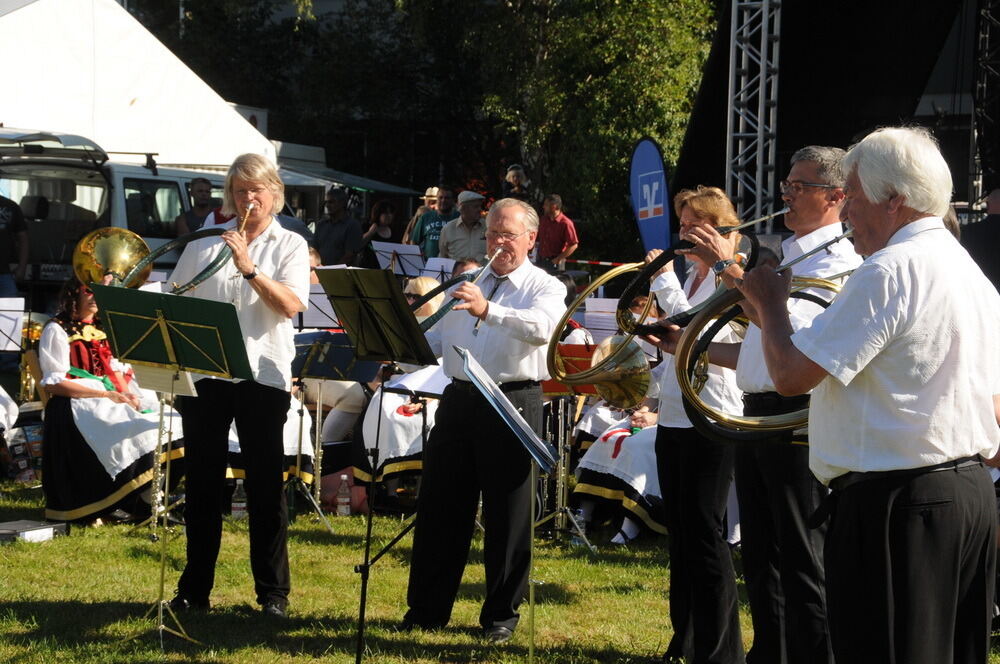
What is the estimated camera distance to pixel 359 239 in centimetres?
1397

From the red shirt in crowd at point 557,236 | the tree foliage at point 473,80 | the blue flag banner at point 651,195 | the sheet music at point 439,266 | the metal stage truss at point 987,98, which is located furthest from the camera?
the tree foliage at point 473,80

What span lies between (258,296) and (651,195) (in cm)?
517

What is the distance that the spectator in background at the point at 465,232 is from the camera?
1265 centimetres

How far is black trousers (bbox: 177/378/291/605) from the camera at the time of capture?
17.3ft

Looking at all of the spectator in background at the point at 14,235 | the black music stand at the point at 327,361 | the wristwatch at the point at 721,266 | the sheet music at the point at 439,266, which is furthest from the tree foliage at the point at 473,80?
the wristwatch at the point at 721,266

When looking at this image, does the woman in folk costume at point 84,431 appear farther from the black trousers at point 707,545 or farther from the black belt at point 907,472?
the black belt at point 907,472

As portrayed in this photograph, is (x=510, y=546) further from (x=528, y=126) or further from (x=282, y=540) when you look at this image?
(x=528, y=126)

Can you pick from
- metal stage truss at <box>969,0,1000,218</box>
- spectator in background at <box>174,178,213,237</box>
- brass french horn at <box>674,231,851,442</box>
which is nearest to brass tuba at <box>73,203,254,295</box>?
brass french horn at <box>674,231,851,442</box>

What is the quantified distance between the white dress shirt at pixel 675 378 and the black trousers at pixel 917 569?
1.58 metres

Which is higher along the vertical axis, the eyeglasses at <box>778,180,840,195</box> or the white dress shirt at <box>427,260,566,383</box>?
the eyeglasses at <box>778,180,840,195</box>

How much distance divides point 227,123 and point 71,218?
3.11 meters

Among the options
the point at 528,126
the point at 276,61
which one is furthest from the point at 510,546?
the point at 276,61

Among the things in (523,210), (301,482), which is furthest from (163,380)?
(301,482)

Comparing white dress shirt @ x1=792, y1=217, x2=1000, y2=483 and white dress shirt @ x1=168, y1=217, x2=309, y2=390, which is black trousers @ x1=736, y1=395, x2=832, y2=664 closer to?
white dress shirt @ x1=792, y1=217, x2=1000, y2=483
